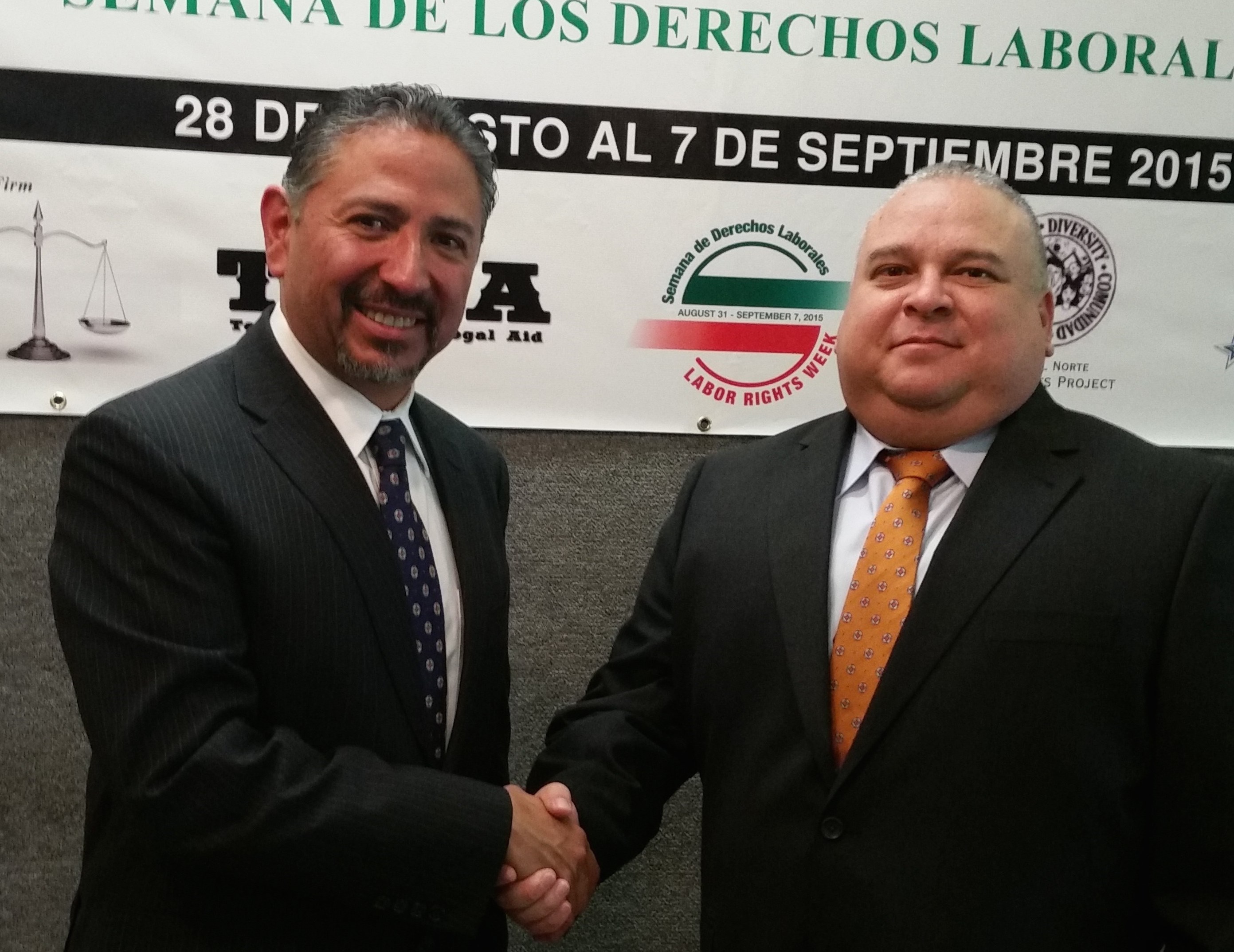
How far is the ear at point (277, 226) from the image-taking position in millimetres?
1405

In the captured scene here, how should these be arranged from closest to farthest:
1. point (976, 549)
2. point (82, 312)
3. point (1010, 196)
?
point (976, 549) < point (1010, 196) < point (82, 312)

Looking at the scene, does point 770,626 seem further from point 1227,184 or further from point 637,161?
point 1227,184

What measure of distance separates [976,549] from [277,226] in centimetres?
99

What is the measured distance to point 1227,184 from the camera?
6.86ft

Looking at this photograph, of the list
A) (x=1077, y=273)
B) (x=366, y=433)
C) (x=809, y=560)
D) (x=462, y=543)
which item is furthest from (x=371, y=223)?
(x=1077, y=273)

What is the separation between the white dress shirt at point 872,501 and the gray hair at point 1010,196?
21cm

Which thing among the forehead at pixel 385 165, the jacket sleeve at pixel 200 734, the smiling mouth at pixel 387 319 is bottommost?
the jacket sleeve at pixel 200 734

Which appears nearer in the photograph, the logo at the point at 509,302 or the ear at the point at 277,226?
the ear at the point at 277,226

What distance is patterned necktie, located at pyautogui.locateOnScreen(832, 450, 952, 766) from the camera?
1293 mm

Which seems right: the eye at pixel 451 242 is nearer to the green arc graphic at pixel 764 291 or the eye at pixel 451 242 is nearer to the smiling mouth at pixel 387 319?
the smiling mouth at pixel 387 319

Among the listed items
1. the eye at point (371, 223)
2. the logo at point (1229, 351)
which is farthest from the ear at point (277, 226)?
the logo at point (1229, 351)

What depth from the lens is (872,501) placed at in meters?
1.39

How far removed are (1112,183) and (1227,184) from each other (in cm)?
23

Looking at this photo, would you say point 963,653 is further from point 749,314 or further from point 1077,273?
point 1077,273
